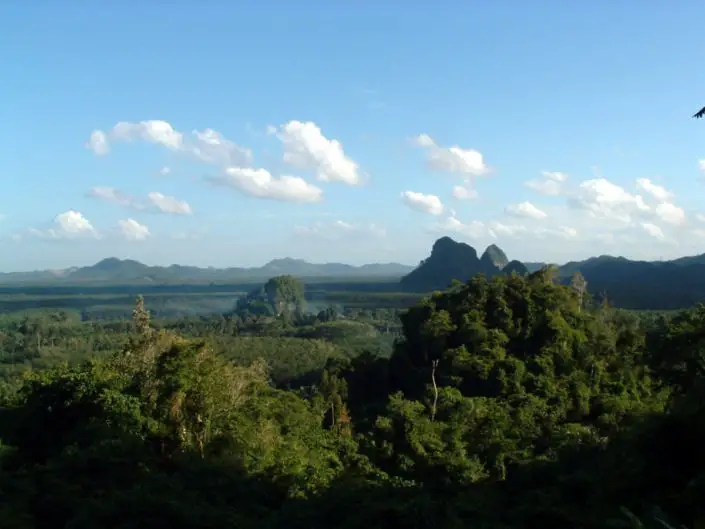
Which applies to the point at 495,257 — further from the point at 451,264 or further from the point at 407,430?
the point at 407,430

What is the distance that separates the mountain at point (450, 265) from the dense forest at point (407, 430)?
77708mm

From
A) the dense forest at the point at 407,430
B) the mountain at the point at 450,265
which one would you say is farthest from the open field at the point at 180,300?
the dense forest at the point at 407,430

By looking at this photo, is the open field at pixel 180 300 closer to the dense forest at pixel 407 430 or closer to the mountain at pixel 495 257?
the mountain at pixel 495 257

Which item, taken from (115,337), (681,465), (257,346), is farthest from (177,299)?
(681,465)

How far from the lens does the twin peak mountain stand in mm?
105713

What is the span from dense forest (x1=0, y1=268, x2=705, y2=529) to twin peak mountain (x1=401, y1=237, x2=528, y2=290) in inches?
3058

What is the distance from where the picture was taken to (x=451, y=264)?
109m

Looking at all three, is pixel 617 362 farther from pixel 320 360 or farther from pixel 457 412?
pixel 320 360

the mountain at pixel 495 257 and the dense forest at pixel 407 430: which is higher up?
the mountain at pixel 495 257

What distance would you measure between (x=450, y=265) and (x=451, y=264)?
0.82ft

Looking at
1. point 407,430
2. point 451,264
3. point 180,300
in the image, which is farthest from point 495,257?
point 407,430

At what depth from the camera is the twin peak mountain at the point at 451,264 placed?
106 meters

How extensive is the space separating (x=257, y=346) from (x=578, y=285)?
2589 cm

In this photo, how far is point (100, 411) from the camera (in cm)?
1442
